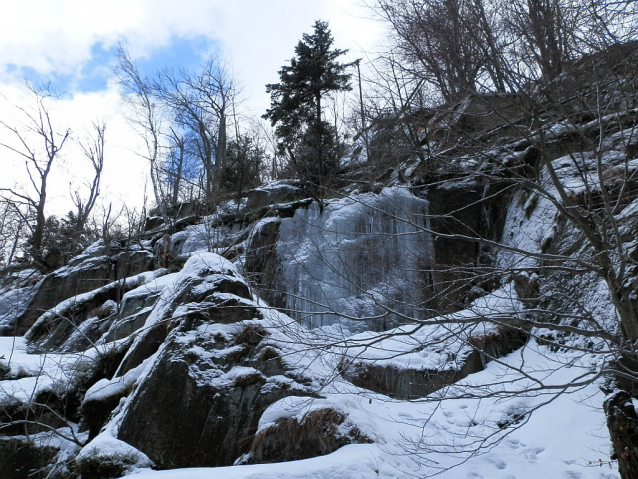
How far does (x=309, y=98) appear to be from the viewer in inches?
615

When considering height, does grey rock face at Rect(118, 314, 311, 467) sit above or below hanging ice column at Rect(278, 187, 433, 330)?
below

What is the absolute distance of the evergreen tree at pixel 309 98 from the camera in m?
15.3

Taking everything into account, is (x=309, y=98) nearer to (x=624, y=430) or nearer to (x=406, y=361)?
(x=406, y=361)

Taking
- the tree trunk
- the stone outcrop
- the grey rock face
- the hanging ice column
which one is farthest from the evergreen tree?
the tree trunk

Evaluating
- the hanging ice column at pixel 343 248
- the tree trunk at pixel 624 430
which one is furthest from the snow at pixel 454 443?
the hanging ice column at pixel 343 248

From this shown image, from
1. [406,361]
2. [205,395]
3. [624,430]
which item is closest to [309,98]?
[406,361]

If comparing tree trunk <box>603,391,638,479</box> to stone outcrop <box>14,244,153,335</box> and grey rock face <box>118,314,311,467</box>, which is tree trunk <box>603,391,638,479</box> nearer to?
grey rock face <box>118,314,311,467</box>

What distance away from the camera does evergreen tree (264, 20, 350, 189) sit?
1530 cm

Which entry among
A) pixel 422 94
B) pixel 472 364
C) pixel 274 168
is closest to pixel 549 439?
pixel 472 364

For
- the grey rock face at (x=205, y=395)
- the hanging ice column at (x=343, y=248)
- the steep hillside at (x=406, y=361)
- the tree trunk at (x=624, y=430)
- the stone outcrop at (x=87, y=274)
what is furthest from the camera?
the stone outcrop at (x=87, y=274)

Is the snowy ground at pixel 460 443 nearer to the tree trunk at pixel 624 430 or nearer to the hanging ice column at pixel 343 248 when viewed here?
the tree trunk at pixel 624 430

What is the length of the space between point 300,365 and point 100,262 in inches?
441

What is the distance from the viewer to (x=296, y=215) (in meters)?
12.4

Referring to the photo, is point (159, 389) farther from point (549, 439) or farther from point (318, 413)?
point (549, 439)
